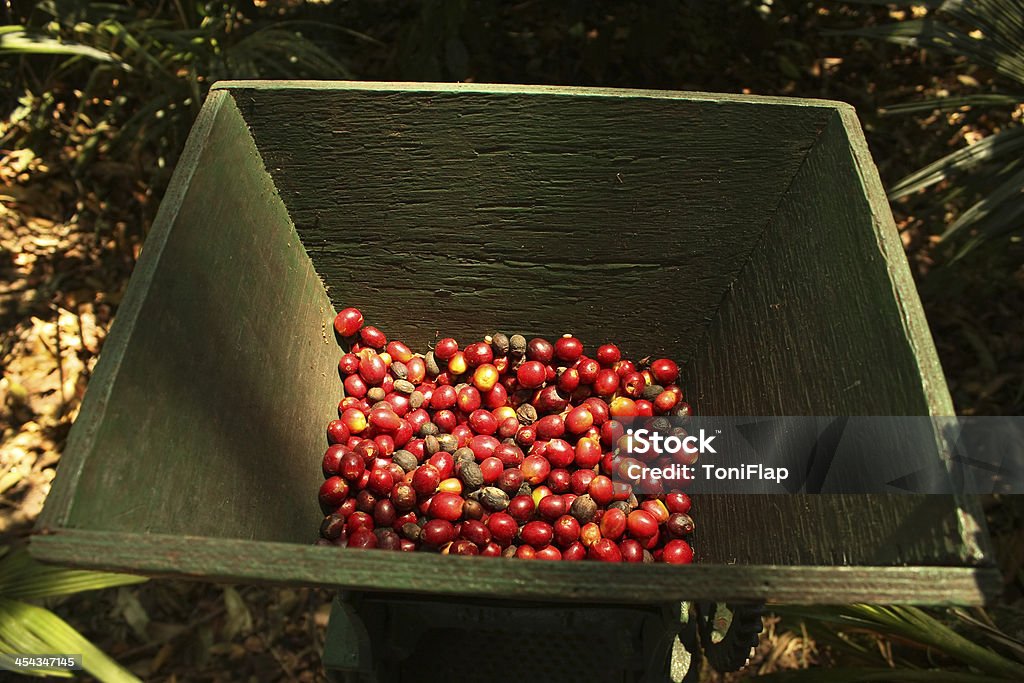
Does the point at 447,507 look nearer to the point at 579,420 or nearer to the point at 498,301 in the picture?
the point at 579,420

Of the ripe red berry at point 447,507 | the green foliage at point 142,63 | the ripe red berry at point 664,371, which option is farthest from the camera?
the green foliage at point 142,63

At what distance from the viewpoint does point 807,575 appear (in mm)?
1009

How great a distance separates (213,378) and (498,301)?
82cm

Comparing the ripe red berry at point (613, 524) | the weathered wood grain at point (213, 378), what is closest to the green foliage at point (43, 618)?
the weathered wood grain at point (213, 378)

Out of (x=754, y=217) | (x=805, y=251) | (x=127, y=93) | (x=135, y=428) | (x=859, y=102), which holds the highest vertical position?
(x=859, y=102)

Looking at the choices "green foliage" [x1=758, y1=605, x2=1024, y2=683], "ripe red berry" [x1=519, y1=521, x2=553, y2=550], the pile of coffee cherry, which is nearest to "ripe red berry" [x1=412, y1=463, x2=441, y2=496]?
the pile of coffee cherry

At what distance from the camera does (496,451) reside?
6.15ft

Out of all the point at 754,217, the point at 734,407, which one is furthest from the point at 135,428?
the point at 754,217

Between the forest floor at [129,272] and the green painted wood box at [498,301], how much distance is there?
804 millimetres

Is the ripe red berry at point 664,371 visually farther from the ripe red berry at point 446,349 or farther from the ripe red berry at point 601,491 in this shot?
the ripe red berry at point 446,349

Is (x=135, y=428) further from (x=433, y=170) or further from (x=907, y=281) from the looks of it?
(x=907, y=281)

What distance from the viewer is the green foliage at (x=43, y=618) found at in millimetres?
1429

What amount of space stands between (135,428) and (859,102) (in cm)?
334

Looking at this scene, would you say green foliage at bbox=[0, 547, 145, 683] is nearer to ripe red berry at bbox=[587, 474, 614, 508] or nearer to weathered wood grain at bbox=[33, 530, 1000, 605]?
weathered wood grain at bbox=[33, 530, 1000, 605]
